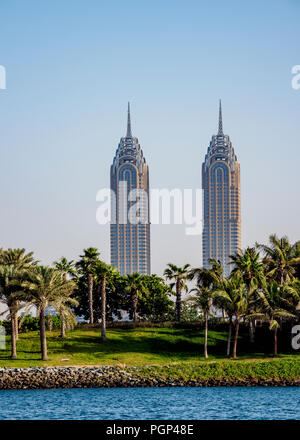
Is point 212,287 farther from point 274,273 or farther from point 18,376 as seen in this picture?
point 18,376

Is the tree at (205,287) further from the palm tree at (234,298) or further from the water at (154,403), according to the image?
the water at (154,403)

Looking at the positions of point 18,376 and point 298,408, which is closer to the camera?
point 298,408

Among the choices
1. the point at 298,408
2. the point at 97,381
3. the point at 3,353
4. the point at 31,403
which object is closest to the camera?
the point at 298,408

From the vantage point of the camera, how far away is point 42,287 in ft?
234

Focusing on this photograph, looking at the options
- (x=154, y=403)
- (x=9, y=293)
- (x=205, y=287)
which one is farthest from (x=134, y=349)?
(x=154, y=403)

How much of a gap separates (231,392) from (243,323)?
1280 inches

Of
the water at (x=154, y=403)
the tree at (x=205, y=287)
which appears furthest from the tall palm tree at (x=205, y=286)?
the water at (x=154, y=403)

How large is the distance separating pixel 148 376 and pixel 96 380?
4.95 m

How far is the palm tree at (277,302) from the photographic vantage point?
76.6m
